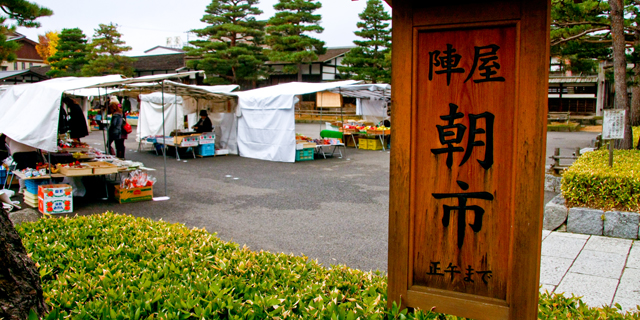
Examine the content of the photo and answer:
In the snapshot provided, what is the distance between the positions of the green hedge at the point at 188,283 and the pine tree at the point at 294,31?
25.1m

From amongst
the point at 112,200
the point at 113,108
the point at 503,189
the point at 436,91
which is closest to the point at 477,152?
the point at 503,189

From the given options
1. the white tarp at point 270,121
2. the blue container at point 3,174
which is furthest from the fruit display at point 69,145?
the white tarp at point 270,121

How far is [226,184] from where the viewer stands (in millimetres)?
9922

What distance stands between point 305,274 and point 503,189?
1.48m

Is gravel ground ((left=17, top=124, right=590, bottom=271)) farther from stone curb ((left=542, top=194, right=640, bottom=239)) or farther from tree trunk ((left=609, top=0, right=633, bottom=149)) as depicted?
tree trunk ((left=609, top=0, right=633, bottom=149))

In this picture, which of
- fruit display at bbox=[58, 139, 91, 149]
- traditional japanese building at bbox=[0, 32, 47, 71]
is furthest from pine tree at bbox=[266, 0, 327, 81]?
traditional japanese building at bbox=[0, 32, 47, 71]

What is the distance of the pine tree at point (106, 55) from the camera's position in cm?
3014

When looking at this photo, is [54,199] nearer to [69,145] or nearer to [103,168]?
[103,168]

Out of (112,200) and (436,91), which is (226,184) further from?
(436,91)

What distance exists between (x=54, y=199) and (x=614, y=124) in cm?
866

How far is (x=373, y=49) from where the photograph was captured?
28.0m

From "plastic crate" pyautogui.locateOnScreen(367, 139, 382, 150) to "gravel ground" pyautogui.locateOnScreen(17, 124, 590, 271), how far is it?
3681mm

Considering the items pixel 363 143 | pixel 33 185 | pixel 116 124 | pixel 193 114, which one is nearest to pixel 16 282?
pixel 33 185

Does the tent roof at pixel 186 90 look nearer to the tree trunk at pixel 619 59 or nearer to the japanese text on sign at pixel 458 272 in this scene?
the japanese text on sign at pixel 458 272
